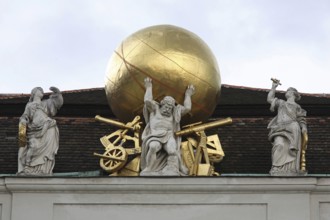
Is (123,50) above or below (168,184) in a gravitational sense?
above

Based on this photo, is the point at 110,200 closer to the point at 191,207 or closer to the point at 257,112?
the point at 191,207

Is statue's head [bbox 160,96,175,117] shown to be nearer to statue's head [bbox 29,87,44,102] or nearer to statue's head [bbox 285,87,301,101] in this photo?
statue's head [bbox 285,87,301,101]

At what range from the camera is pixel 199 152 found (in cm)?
3086

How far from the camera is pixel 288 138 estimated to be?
100 ft

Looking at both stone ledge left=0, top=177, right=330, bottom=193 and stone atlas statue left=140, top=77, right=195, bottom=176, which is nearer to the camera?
stone ledge left=0, top=177, right=330, bottom=193

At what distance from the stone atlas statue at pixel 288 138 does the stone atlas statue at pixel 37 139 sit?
133 inches

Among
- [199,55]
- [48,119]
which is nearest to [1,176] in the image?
[48,119]

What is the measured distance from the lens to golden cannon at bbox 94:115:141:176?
101 feet

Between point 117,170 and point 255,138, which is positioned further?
point 255,138

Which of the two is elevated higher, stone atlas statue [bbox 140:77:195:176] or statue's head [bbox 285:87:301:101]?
statue's head [bbox 285:87:301:101]

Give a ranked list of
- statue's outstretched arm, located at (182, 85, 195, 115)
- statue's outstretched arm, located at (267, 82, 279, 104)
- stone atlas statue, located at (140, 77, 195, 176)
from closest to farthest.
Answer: stone atlas statue, located at (140, 77, 195, 176) < statue's outstretched arm, located at (182, 85, 195, 115) < statue's outstretched arm, located at (267, 82, 279, 104)

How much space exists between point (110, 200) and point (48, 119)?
1702 millimetres

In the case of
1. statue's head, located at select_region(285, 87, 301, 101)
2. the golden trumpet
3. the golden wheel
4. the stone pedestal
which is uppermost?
statue's head, located at select_region(285, 87, 301, 101)

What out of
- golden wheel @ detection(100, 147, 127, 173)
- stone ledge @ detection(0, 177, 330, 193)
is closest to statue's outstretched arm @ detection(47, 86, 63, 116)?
golden wheel @ detection(100, 147, 127, 173)
